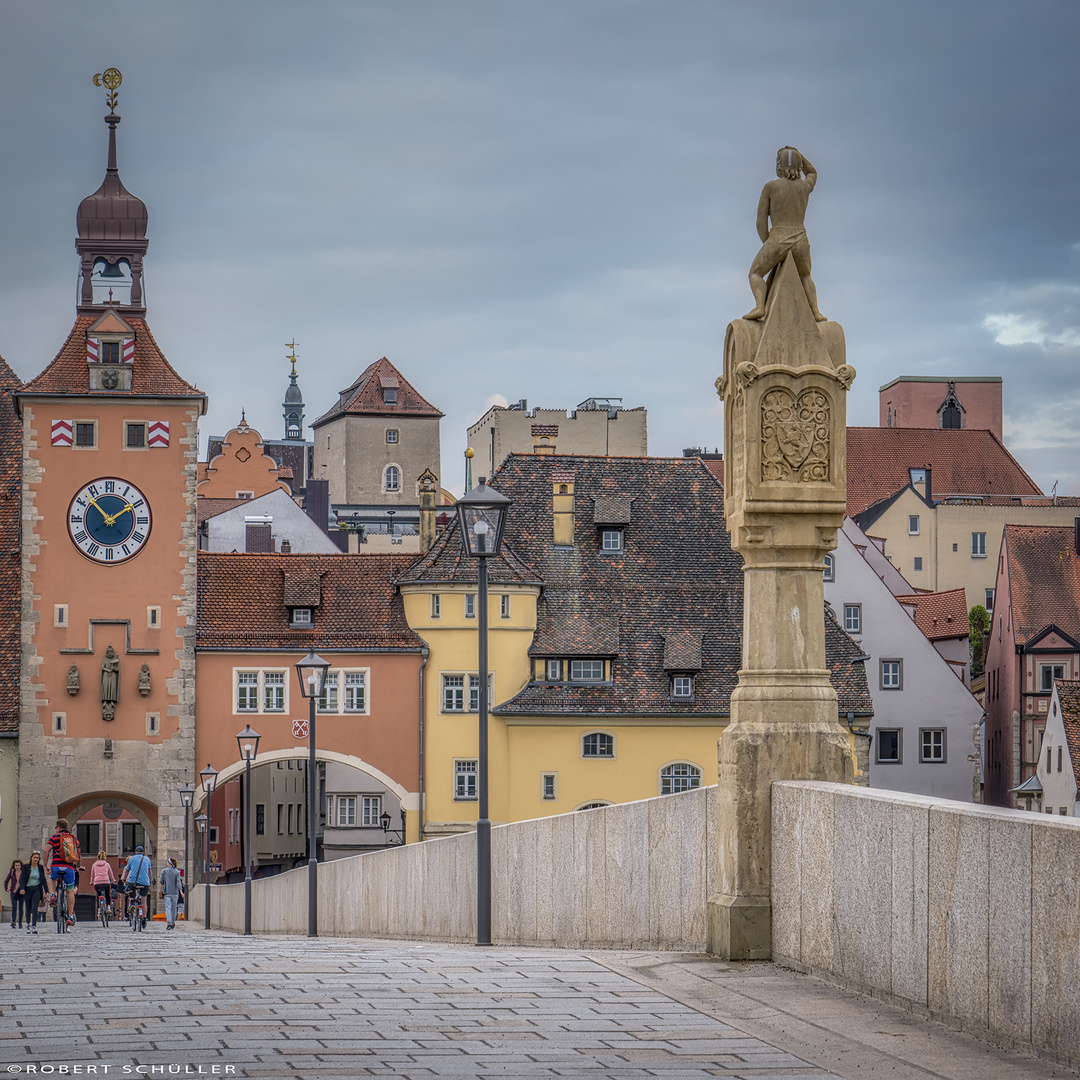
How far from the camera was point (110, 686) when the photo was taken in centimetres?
5619

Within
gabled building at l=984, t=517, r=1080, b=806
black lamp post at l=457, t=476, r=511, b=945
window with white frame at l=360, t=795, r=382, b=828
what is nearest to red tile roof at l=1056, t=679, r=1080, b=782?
gabled building at l=984, t=517, r=1080, b=806

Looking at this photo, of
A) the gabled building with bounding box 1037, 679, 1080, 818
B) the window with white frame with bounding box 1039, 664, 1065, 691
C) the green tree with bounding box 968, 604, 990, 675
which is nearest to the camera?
the gabled building with bounding box 1037, 679, 1080, 818

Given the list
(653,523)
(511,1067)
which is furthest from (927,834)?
(653,523)

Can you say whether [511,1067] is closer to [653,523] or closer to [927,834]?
[927,834]

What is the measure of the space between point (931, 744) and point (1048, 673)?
824 cm

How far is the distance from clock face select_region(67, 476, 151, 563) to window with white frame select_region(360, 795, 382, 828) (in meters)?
16.1

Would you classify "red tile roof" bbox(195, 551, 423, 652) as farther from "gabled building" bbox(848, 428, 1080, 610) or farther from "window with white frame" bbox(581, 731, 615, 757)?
"gabled building" bbox(848, 428, 1080, 610)

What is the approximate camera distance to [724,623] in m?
59.9

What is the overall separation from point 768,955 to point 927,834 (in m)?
2.30

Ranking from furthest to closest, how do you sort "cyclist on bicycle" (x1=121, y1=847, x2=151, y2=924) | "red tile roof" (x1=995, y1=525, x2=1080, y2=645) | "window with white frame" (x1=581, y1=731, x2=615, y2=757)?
1. "red tile roof" (x1=995, y1=525, x2=1080, y2=645)
2. "window with white frame" (x1=581, y1=731, x2=615, y2=757)
3. "cyclist on bicycle" (x1=121, y1=847, x2=151, y2=924)

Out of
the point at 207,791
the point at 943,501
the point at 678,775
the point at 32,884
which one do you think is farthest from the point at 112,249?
the point at 943,501

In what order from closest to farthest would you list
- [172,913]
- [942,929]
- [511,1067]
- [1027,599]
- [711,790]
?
1. [511,1067]
2. [942,929]
3. [711,790]
4. [172,913]
5. [1027,599]

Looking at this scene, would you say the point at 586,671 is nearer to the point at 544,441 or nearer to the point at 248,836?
the point at 544,441

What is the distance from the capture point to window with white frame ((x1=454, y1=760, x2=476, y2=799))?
187 feet
